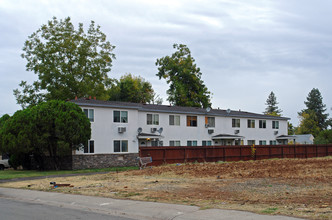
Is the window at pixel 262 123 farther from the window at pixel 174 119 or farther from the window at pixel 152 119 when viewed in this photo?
the window at pixel 152 119

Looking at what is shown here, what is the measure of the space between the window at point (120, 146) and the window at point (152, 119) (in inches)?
174

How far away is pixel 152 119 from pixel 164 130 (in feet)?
6.59

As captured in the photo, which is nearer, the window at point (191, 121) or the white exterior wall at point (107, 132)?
the white exterior wall at point (107, 132)

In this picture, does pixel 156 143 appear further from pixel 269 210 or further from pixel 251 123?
pixel 269 210

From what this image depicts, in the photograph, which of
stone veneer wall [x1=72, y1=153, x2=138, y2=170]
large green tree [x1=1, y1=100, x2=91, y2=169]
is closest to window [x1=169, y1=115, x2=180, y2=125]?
stone veneer wall [x1=72, y1=153, x2=138, y2=170]

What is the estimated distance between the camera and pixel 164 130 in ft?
153

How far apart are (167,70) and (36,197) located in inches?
2327

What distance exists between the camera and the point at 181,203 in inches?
538

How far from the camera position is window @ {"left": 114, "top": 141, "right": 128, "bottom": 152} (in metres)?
41.5

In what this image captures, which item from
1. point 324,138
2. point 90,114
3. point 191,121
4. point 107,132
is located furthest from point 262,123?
point 90,114

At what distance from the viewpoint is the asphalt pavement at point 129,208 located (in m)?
11.2

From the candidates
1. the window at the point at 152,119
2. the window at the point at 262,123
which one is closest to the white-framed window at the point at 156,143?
the window at the point at 152,119

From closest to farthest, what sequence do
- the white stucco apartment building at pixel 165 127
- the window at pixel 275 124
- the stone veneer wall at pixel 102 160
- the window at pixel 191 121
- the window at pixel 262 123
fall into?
1. the stone veneer wall at pixel 102 160
2. the white stucco apartment building at pixel 165 127
3. the window at pixel 191 121
4. the window at pixel 262 123
5. the window at pixel 275 124

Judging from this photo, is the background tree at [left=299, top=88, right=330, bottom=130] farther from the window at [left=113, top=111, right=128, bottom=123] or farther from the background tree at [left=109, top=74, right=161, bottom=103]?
the window at [left=113, top=111, right=128, bottom=123]
